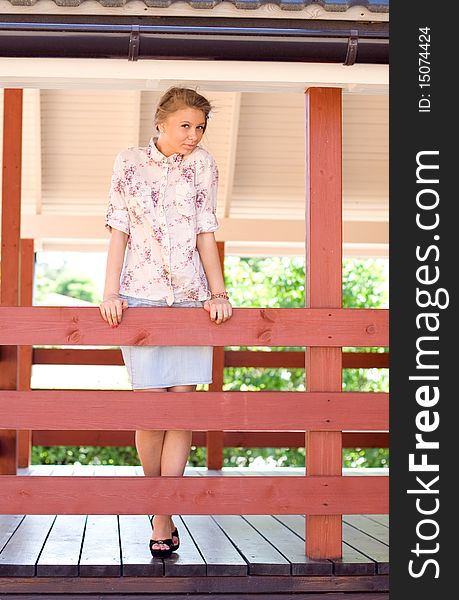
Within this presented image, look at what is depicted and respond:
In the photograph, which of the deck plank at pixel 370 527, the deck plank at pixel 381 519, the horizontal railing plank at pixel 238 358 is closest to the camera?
the deck plank at pixel 370 527

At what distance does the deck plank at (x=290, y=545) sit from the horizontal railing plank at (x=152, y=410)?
0.49 metres

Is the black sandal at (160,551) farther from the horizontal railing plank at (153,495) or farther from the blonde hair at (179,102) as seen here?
the blonde hair at (179,102)

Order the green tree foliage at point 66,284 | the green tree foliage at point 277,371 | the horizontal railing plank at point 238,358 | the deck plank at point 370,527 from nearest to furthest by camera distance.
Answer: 1. the deck plank at point 370,527
2. the horizontal railing plank at point 238,358
3. the green tree foliage at point 277,371
4. the green tree foliage at point 66,284

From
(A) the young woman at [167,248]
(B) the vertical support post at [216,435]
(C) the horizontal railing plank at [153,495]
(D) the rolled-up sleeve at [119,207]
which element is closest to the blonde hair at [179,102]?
(A) the young woman at [167,248]

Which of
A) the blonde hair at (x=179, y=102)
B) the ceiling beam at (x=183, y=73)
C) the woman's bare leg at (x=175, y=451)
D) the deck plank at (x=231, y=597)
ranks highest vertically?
the ceiling beam at (x=183, y=73)

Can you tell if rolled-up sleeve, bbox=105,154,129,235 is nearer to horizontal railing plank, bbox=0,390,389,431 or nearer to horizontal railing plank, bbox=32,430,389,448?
horizontal railing plank, bbox=0,390,389,431

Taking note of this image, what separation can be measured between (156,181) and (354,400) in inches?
44.4

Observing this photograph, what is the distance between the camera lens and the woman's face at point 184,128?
399 centimetres

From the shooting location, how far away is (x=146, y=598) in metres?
3.73

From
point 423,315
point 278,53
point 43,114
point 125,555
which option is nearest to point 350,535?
point 125,555

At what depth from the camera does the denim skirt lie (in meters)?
4.06

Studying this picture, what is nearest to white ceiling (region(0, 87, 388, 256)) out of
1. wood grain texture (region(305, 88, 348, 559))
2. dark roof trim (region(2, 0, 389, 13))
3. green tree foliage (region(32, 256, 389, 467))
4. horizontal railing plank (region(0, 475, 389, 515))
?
wood grain texture (region(305, 88, 348, 559))

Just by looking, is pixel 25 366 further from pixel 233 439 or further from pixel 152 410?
pixel 152 410

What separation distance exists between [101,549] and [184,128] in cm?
164
